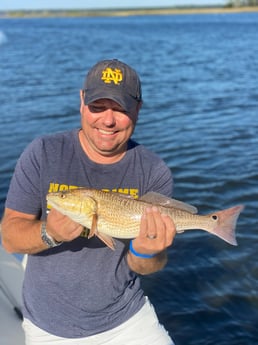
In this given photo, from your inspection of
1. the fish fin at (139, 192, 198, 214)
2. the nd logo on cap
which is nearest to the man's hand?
the fish fin at (139, 192, 198, 214)

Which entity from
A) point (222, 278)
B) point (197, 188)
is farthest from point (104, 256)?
Answer: point (197, 188)

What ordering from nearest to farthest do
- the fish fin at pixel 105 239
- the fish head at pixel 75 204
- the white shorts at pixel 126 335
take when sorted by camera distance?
1. the fish head at pixel 75 204
2. the fish fin at pixel 105 239
3. the white shorts at pixel 126 335

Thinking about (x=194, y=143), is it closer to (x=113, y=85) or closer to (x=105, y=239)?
(x=113, y=85)

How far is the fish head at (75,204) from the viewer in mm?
→ 3449

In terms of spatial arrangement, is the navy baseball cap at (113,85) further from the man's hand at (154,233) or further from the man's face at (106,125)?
the man's hand at (154,233)

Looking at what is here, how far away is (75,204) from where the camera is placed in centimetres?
346

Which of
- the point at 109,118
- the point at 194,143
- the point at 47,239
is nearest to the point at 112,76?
the point at 109,118

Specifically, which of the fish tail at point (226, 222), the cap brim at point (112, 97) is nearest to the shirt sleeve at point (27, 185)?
the cap brim at point (112, 97)

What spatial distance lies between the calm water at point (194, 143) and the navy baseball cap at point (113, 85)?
11.8ft

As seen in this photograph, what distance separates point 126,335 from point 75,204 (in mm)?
1305

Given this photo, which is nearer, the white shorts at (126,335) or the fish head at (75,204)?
the fish head at (75,204)

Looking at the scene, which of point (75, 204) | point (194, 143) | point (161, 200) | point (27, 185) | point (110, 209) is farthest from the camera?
point (194, 143)

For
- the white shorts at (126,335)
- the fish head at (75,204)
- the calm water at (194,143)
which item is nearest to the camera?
the fish head at (75,204)

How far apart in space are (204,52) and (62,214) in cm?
3456
